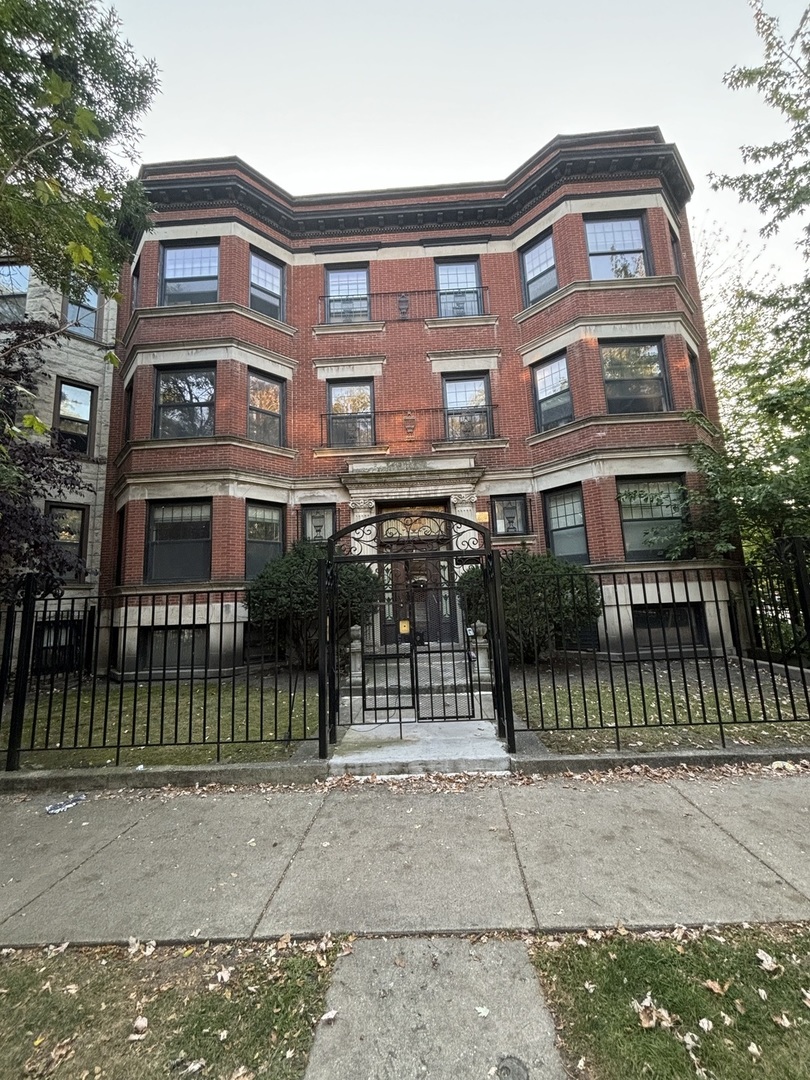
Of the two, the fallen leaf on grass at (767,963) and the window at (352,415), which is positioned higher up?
the window at (352,415)

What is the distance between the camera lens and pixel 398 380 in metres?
13.0

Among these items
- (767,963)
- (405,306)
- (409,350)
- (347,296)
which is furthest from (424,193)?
(767,963)

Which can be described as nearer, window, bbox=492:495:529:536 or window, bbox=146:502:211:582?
window, bbox=146:502:211:582

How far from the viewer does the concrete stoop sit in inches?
188

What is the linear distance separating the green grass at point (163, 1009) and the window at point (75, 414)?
14020 millimetres

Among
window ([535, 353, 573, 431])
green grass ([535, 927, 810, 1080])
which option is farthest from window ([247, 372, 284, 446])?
green grass ([535, 927, 810, 1080])

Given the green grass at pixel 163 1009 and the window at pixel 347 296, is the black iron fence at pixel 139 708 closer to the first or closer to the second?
the green grass at pixel 163 1009

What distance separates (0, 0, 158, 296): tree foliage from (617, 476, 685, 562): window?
10.7m

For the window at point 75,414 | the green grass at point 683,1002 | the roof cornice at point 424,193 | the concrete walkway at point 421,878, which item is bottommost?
the green grass at point 683,1002

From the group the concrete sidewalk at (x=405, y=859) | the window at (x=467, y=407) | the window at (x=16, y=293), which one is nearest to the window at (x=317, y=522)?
the window at (x=467, y=407)

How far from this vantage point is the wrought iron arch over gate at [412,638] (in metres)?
5.47

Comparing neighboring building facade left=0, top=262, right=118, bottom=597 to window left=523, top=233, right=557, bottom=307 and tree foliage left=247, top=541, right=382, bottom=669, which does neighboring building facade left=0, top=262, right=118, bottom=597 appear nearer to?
tree foliage left=247, top=541, right=382, bottom=669

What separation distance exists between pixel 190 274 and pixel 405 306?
586 centimetres

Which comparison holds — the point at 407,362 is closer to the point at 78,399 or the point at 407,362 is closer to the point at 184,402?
the point at 184,402
